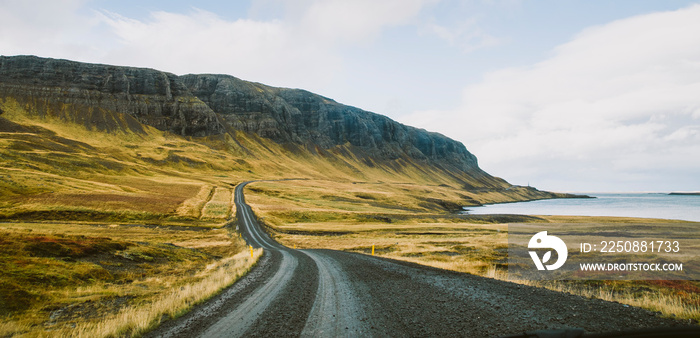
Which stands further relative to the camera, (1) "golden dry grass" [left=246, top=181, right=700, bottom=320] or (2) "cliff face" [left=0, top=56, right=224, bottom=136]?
(2) "cliff face" [left=0, top=56, right=224, bottom=136]

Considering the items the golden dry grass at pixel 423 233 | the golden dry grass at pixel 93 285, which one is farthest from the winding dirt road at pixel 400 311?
the golden dry grass at pixel 423 233

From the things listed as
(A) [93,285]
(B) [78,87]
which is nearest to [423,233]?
(A) [93,285]

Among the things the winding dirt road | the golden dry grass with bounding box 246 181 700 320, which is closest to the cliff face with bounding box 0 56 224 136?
the golden dry grass with bounding box 246 181 700 320

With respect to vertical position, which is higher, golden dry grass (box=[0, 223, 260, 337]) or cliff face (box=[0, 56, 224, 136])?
cliff face (box=[0, 56, 224, 136])

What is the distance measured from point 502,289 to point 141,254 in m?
21.1

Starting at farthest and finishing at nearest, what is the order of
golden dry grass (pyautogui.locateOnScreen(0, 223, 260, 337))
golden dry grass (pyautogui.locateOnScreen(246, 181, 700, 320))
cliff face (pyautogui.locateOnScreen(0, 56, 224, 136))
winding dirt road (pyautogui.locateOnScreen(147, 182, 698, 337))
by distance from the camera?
cliff face (pyautogui.locateOnScreen(0, 56, 224, 136)), golden dry grass (pyautogui.locateOnScreen(246, 181, 700, 320)), golden dry grass (pyautogui.locateOnScreen(0, 223, 260, 337)), winding dirt road (pyautogui.locateOnScreen(147, 182, 698, 337))

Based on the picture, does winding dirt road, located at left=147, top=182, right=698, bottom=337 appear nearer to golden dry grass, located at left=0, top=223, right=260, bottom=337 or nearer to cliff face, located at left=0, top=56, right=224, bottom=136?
golden dry grass, located at left=0, top=223, right=260, bottom=337

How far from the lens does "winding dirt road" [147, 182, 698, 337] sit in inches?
279

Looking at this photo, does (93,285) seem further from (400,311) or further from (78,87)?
(78,87)

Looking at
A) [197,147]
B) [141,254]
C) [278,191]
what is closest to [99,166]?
[278,191]

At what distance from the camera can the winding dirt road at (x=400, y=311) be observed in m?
7.08

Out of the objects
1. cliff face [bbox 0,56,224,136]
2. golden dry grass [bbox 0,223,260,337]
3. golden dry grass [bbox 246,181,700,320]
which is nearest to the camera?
golden dry grass [bbox 0,223,260,337]

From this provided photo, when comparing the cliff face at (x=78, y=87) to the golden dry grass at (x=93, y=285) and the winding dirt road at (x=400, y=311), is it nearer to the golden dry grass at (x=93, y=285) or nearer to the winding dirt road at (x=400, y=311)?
the golden dry grass at (x=93, y=285)

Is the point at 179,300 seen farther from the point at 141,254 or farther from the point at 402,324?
the point at 141,254
